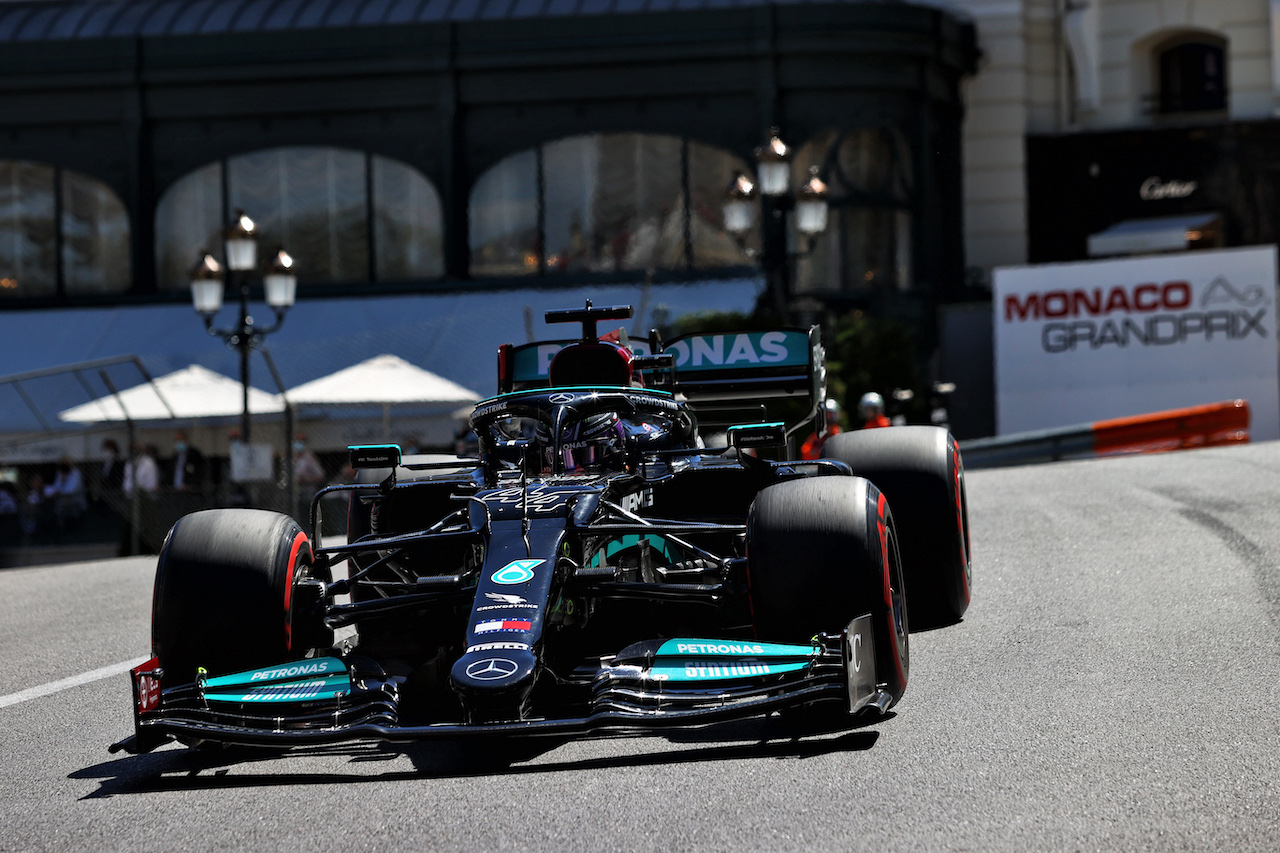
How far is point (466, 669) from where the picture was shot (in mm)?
5098

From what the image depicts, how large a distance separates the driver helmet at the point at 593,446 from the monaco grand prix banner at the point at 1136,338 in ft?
53.9

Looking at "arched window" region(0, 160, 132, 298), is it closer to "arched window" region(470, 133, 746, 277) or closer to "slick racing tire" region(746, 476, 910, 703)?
"arched window" region(470, 133, 746, 277)

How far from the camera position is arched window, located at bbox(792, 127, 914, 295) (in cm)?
2425

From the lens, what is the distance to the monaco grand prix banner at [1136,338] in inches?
854

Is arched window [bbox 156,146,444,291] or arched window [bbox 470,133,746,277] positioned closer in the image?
arched window [bbox 470,133,746,277]

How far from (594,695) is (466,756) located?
0.56m

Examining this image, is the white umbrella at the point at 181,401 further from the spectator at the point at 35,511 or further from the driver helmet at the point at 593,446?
the driver helmet at the point at 593,446

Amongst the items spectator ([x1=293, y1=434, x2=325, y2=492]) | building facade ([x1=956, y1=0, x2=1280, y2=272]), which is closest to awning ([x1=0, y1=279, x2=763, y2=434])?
spectator ([x1=293, y1=434, x2=325, y2=492])

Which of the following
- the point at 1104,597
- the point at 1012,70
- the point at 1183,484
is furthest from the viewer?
the point at 1012,70

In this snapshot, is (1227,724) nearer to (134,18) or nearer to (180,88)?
(180,88)

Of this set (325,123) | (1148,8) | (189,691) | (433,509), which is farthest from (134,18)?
(189,691)

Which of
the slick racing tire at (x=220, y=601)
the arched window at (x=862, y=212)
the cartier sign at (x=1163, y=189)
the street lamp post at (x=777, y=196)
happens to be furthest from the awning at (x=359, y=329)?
the slick racing tire at (x=220, y=601)

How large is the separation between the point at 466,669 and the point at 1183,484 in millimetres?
10421

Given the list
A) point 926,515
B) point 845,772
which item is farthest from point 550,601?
point 926,515
